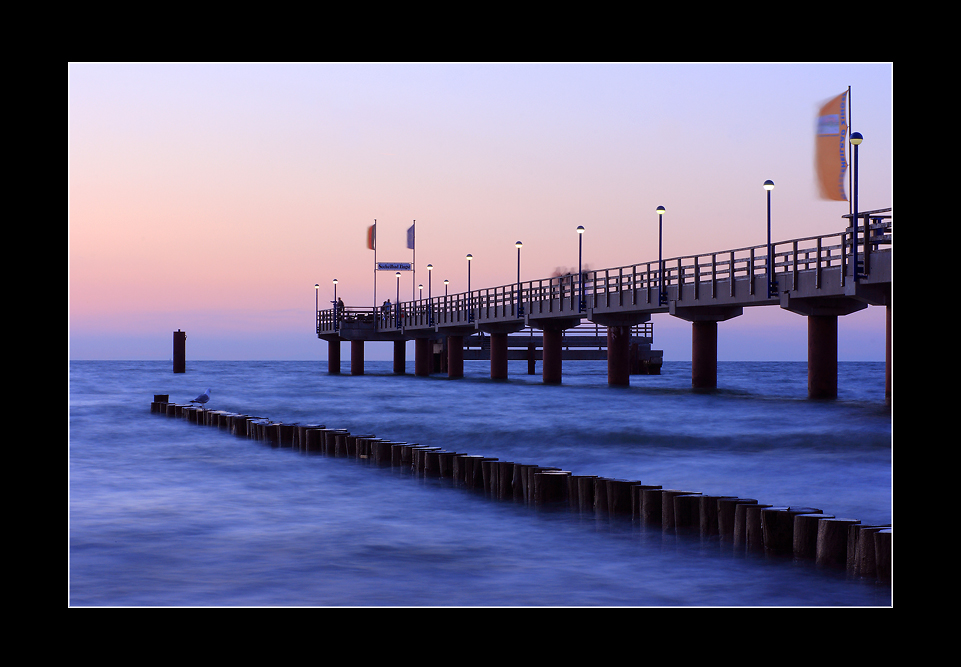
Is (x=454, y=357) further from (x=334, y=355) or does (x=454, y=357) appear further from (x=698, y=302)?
(x=698, y=302)

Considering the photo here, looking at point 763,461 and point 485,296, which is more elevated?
point 485,296

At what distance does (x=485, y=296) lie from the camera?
2413 inches

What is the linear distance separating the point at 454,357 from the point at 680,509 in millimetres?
62338

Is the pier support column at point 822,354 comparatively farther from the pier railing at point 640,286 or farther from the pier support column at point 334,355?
the pier support column at point 334,355

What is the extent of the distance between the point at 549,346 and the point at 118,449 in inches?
1441

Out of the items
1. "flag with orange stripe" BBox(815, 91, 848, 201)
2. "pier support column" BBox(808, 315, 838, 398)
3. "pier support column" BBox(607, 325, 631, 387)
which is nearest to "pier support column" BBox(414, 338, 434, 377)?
"pier support column" BBox(607, 325, 631, 387)

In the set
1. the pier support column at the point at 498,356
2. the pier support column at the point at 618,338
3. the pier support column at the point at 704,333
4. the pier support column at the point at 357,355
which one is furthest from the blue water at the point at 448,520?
the pier support column at the point at 357,355

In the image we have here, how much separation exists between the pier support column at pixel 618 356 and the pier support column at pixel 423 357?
A: 3101 centimetres

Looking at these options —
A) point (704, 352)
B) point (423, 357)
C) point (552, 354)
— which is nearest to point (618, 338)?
point (552, 354)

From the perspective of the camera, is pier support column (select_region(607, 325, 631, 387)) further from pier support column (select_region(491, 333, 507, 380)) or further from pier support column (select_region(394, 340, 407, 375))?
pier support column (select_region(394, 340, 407, 375))

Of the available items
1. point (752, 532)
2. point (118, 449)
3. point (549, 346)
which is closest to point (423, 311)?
point (549, 346)

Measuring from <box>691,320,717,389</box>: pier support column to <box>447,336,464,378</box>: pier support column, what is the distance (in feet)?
98.1

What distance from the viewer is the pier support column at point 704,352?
4172cm

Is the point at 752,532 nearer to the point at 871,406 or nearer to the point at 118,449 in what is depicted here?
the point at 118,449
